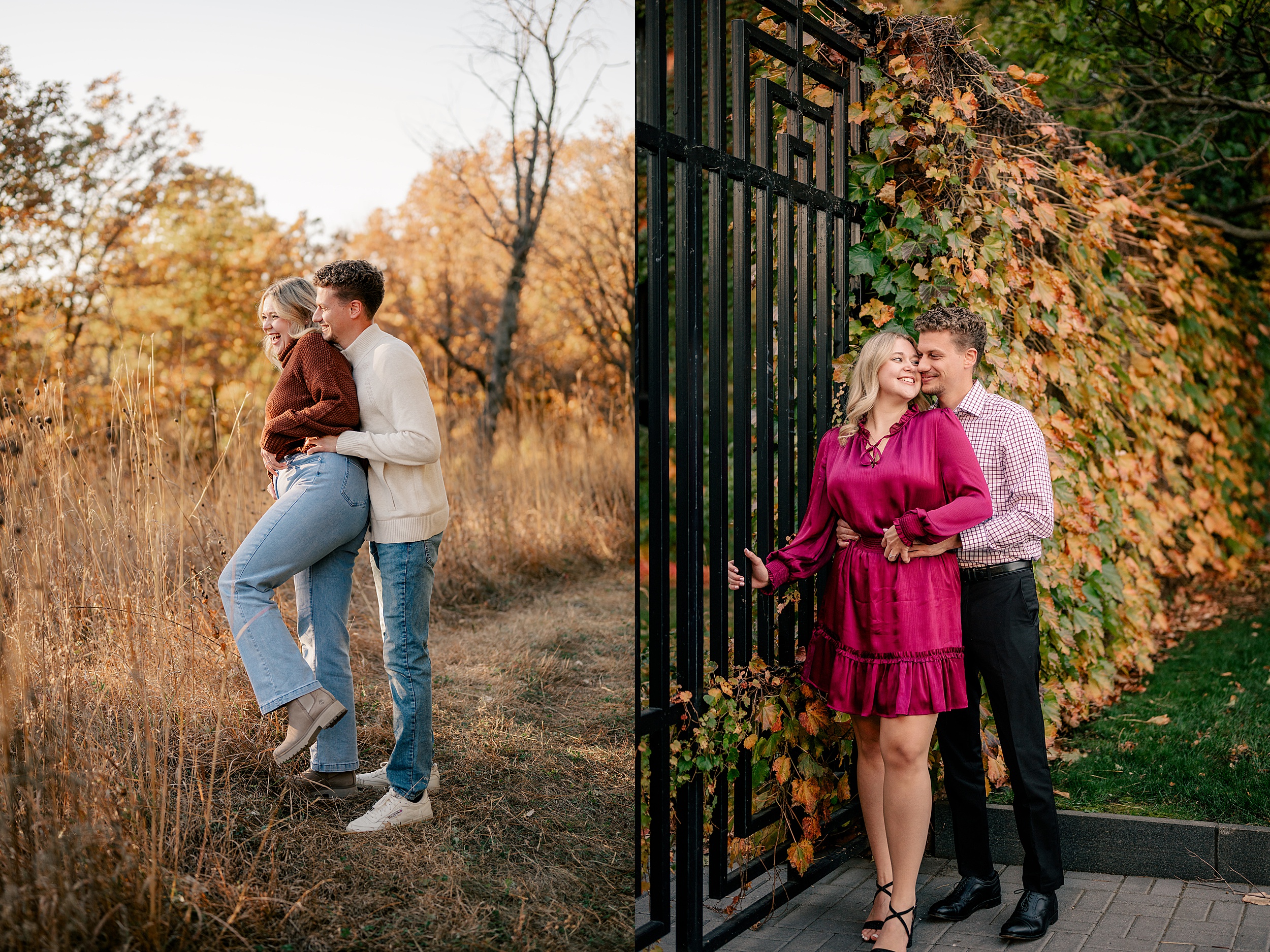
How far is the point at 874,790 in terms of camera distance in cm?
280

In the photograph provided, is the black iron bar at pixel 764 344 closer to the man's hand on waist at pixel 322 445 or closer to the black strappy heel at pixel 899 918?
the black strappy heel at pixel 899 918

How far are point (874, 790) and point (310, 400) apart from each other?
197 centimetres

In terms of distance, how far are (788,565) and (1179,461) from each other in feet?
16.9

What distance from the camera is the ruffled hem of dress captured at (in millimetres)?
2635

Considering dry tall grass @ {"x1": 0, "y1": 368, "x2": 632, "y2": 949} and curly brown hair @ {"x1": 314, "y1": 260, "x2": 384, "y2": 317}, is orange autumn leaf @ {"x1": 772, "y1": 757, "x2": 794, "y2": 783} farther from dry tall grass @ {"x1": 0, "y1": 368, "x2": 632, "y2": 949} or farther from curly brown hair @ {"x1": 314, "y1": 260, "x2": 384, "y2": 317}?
curly brown hair @ {"x1": 314, "y1": 260, "x2": 384, "y2": 317}

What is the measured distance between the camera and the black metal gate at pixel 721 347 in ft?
7.75

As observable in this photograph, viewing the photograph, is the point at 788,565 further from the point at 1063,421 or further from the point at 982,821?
the point at 1063,421

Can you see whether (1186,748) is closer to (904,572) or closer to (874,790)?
(874,790)

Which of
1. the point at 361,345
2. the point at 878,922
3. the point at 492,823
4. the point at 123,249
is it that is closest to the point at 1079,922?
the point at 878,922

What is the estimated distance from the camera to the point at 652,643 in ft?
8.08

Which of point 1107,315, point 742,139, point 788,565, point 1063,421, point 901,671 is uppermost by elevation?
point 742,139

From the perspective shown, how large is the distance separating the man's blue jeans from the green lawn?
1.97m

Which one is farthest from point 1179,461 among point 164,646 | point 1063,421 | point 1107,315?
point 164,646

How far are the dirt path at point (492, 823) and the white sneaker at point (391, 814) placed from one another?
0.03m
